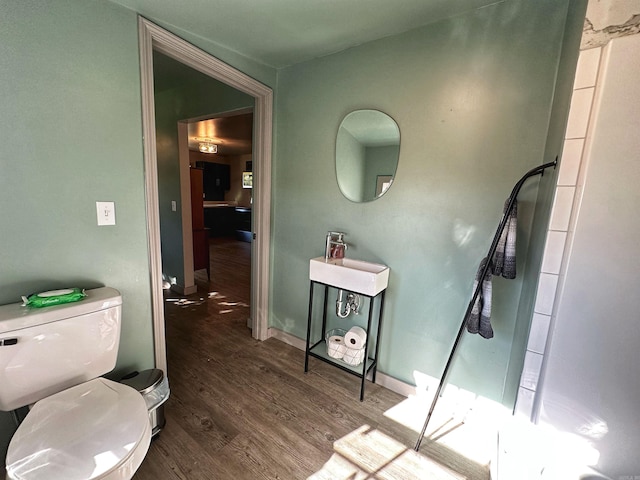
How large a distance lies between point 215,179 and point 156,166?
7201 millimetres

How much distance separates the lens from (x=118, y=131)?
1.32m

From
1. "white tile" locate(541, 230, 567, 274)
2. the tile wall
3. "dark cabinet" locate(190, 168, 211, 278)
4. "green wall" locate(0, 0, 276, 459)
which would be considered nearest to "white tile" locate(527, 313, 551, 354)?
the tile wall

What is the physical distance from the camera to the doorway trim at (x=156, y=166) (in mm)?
1400

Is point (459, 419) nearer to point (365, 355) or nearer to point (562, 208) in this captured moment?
point (365, 355)

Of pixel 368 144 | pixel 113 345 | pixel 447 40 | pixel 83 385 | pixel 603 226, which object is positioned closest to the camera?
pixel 603 226

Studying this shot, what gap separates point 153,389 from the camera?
1296 mm

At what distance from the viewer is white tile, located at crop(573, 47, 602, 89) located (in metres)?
0.80

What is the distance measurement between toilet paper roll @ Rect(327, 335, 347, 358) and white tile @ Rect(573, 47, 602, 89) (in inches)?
67.8

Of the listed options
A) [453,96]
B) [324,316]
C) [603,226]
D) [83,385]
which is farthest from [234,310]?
[603,226]

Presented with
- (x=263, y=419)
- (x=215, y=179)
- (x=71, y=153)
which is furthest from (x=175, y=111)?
(x=215, y=179)

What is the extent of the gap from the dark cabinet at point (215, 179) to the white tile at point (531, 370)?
8211mm

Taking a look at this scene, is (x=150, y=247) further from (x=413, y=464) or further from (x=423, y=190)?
(x=413, y=464)

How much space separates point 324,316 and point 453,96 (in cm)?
169

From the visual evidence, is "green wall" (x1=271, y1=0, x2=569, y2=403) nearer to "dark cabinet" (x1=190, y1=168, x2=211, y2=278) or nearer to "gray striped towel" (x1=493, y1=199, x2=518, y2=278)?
"gray striped towel" (x1=493, y1=199, x2=518, y2=278)
